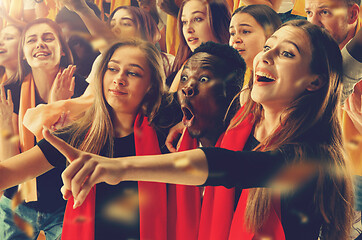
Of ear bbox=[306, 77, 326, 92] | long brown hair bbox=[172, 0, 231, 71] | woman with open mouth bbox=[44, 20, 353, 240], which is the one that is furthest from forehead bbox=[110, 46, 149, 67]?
ear bbox=[306, 77, 326, 92]

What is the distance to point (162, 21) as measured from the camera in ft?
3.74

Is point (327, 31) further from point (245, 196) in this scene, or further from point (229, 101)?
point (245, 196)

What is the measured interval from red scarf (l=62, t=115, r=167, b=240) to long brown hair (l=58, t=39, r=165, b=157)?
7 centimetres

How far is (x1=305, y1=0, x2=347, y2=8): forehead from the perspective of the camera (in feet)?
2.96

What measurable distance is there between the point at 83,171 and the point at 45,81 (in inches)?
29.1

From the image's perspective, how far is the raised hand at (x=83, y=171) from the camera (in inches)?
23.6

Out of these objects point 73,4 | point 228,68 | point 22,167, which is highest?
point 73,4

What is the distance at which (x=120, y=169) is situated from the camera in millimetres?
612

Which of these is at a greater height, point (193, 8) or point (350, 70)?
point (193, 8)

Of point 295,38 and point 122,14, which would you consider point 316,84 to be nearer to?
point 295,38

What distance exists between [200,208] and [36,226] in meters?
0.54

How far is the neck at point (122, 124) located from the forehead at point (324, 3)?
50 centimetres

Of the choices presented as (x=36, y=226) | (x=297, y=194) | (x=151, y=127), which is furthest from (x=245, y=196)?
(x=36, y=226)

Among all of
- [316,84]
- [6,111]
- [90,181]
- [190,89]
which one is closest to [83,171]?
[90,181]
